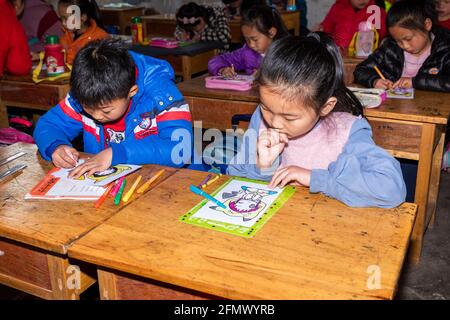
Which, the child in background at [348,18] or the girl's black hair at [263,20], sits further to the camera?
the child in background at [348,18]

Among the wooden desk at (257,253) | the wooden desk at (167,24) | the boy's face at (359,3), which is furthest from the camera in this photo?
the wooden desk at (167,24)

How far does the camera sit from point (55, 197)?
131 centimetres

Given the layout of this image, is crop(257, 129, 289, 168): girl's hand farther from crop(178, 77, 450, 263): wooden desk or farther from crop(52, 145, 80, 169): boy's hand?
crop(178, 77, 450, 263): wooden desk

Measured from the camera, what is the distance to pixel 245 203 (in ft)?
4.09

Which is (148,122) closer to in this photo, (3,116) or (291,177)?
(291,177)

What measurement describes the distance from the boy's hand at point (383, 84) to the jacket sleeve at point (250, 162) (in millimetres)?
1169

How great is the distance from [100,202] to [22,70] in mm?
2124

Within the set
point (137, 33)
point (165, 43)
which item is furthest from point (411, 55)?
point (137, 33)

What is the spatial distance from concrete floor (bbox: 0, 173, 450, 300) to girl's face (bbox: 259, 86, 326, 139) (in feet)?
3.29

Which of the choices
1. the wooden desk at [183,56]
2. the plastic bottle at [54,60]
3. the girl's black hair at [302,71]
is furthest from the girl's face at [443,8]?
the girl's black hair at [302,71]

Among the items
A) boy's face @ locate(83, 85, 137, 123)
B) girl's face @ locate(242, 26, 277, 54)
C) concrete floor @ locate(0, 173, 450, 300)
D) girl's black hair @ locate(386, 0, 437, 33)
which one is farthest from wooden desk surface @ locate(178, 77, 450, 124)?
boy's face @ locate(83, 85, 137, 123)

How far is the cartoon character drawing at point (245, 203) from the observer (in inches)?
46.8

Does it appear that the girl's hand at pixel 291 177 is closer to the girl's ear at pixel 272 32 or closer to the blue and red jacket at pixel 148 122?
the blue and red jacket at pixel 148 122

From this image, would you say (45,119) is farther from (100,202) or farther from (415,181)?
(415,181)
